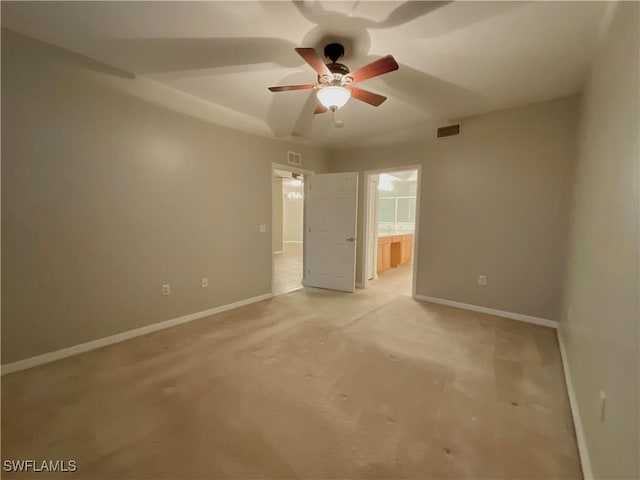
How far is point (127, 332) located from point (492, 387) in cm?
338

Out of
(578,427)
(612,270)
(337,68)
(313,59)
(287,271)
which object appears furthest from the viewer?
(287,271)

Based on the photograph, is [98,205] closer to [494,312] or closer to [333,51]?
[333,51]

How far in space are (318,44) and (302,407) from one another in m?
2.65

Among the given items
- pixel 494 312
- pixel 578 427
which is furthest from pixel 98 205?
pixel 494 312

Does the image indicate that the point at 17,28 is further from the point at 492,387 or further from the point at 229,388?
the point at 492,387

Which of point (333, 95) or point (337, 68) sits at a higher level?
point (337, 68)

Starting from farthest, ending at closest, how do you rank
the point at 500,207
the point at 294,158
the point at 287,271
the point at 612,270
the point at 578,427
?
the point at 287,271 < the point at 294,158 < the point at 500,207 < the point at 578,427 < the point at 612,270

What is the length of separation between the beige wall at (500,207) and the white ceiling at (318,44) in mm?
400

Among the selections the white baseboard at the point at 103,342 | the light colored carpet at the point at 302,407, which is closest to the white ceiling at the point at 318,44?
the white baseboard at the point at 103,342

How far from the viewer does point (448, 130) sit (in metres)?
3.79

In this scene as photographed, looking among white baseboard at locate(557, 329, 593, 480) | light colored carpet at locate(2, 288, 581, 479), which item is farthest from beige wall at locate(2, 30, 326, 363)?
white baseboard at locate(557, 329, 593, 480)

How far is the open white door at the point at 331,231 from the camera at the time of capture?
14.8 ft

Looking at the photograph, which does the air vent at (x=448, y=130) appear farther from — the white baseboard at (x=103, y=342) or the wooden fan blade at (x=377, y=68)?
the white baseboard at (x=103, y=342)

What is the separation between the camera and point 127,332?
2.83m
